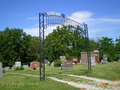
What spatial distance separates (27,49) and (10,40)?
18.9ft

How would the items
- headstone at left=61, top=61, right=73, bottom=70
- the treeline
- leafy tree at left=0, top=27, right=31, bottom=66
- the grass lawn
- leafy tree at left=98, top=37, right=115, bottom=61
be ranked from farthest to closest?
leafy tree at left=0, top=27, right=31, bottom=66, the treeline, leafy tree at left=98, top=37, right=115, bottom=61, headstone at left=61, top=61, right=73, bottom=70, the grass lawn

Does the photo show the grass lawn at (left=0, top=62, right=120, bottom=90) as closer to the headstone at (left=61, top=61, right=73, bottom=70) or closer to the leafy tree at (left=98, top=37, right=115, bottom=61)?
the headstone at (left=61, top=61, right=73, bottom=70)

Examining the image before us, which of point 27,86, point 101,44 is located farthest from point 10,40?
point 27,86

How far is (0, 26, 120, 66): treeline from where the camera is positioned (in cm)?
4266

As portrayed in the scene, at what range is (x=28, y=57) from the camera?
48000 mm

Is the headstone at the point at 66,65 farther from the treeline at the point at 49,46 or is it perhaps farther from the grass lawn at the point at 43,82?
the treeline at the point at 49,46

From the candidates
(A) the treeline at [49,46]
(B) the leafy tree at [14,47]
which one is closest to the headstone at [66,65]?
(A) the treeline at [49,46]

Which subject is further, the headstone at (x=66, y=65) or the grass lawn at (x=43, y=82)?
the headstone at (x=66, y=65)

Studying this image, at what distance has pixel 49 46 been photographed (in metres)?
45.0

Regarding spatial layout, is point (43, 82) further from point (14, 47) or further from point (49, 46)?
point (14, 47)

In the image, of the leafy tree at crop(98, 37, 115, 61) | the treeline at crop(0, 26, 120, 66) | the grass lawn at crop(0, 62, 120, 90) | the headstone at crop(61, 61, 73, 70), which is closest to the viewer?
the grass lawn at crop(0, 62, 120, 90)

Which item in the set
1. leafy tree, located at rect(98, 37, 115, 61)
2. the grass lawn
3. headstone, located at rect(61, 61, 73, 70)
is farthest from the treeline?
the grass lawn

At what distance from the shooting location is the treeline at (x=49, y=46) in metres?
42.7

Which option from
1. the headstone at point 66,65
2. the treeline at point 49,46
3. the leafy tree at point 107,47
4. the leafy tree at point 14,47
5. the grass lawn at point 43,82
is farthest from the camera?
the leafy tree at point 14,47
